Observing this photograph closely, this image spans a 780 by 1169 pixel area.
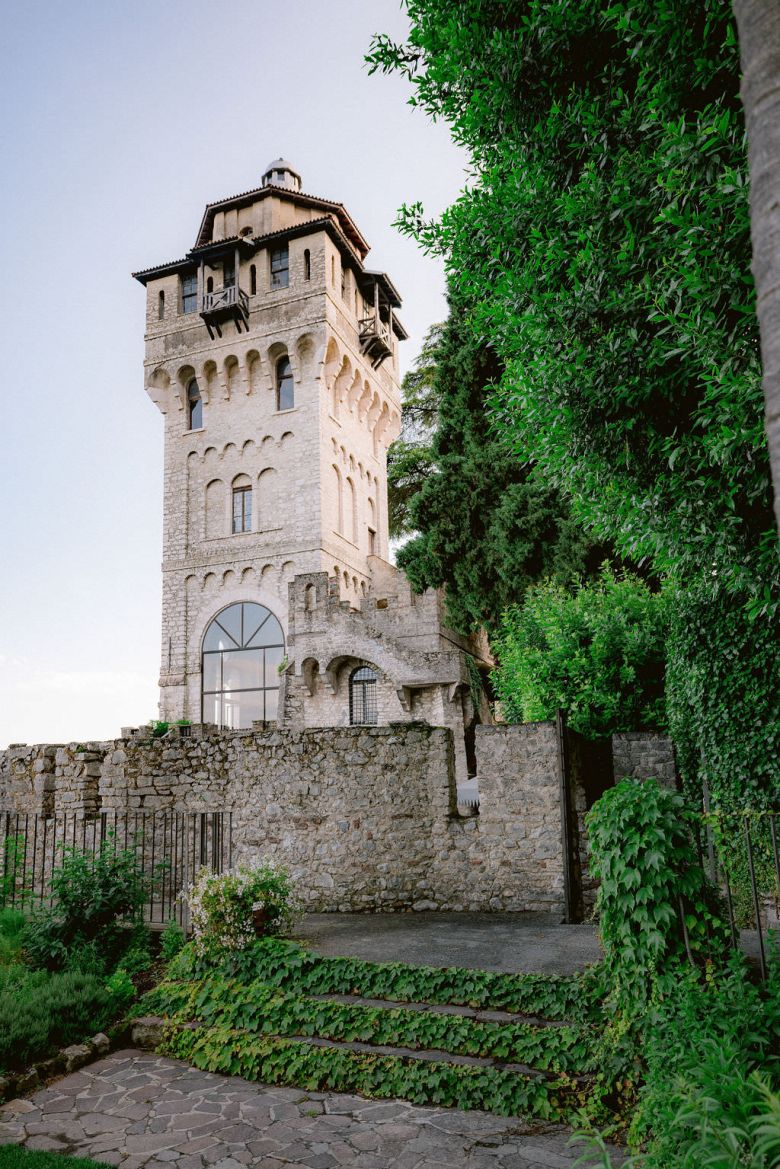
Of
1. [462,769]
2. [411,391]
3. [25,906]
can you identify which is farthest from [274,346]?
[25,906]

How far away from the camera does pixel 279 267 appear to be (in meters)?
29.9

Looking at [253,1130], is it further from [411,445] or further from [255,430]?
[411,445]

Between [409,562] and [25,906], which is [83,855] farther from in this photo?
[409,562]

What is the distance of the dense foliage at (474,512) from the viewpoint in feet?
52.5

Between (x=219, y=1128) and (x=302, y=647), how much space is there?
18.7 metres

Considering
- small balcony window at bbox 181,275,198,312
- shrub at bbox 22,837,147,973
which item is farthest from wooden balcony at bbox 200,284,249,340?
shrub at bbox 22,837,147,973

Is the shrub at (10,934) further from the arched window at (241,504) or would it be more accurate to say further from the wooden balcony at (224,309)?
the wooden balcony at (224,309)

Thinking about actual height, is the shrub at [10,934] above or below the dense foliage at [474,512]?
below

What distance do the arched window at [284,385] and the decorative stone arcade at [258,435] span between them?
0.06 m

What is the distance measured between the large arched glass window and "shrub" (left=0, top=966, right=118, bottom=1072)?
19006mm

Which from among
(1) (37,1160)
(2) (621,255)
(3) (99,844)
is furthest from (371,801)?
(2) (621,255)

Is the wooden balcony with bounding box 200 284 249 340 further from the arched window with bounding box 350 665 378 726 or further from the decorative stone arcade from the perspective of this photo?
the arched window with bounding box 350 665 378 726

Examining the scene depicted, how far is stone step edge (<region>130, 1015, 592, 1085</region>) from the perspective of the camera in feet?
18.1

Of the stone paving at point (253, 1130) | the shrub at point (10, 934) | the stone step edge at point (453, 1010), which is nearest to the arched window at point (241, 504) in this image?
the shrub at point (10, 934)
